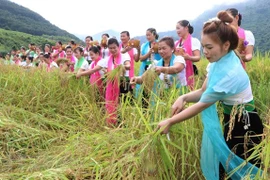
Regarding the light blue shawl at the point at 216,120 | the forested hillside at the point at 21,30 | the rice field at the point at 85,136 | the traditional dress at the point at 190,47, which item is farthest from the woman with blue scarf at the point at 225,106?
the forested hillside at the point at 21,30

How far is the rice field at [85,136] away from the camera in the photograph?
1776 millimetres

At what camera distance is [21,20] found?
38.7m

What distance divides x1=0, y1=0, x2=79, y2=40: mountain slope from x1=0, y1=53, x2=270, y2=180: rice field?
1251 inches

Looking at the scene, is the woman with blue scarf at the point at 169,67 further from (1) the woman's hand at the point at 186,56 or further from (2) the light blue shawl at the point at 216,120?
(2) the light blue shawl at the point at 216,120

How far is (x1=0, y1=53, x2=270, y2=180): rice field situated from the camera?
1776mm

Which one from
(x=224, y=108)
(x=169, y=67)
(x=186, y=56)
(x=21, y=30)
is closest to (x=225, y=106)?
(x=224, y=108)

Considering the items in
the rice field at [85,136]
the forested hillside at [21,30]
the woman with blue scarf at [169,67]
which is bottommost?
the rice field at [85,136]

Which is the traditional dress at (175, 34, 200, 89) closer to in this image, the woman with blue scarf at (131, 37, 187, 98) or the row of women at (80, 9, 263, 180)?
the woman with blue scarf at (131, 37, 187, 98)

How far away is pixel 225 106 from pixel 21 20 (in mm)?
40389

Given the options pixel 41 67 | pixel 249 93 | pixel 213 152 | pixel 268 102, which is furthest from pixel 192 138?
pixel 41 67

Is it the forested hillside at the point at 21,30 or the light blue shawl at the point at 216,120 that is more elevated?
the forested hillside at the point at 21,30

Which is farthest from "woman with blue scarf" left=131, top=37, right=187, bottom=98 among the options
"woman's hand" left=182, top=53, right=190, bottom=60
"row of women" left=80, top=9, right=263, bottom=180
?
"row of women" left=80, top=9, right=263, bottom=180

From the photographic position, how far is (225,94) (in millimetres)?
1538

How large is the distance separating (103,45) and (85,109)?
2.15m
